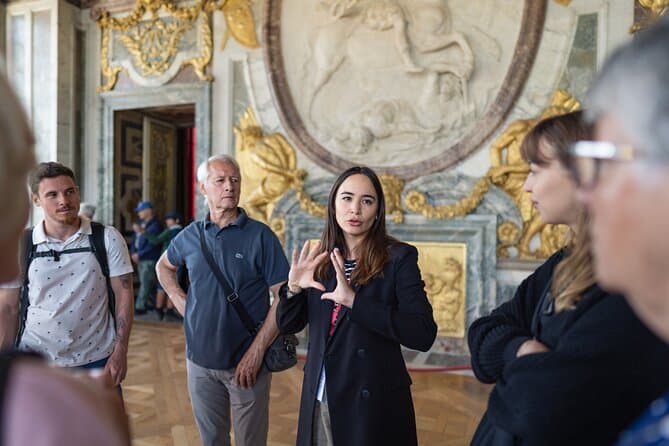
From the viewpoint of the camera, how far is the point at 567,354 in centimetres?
112

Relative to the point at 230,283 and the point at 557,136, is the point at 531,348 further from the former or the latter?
the point at 230,283

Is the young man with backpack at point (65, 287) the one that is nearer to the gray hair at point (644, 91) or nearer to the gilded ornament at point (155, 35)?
the gray hair at point (644, 91)

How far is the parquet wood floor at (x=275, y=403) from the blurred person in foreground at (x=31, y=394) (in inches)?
121

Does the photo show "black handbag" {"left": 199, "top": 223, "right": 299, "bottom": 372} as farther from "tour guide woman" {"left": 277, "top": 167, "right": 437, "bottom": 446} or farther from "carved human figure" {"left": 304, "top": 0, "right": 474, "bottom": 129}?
"carved human figure" {"left": 304, "top": 0, "right": 474, "bottom": 129}

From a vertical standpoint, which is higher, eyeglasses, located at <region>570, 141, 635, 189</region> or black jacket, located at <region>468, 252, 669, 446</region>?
eyeglasses, located at <region>570, 141, 635, 189</region>

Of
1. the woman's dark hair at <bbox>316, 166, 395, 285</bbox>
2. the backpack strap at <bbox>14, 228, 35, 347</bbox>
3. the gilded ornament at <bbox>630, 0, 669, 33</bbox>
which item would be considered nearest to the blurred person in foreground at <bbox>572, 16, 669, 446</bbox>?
the woman's dark hair at <bbox>316, 166, 395, 285</bbox>

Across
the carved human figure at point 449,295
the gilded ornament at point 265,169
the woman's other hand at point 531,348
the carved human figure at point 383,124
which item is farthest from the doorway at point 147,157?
the woman's other hand at point 531,348

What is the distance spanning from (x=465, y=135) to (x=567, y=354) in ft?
16.0

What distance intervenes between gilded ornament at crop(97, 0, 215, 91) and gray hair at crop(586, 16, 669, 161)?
22.1 feet

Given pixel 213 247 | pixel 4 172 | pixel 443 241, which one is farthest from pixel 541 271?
pixel 443 241

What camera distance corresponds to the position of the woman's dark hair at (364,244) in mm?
2111

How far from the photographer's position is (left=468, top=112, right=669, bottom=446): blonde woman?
1.07m

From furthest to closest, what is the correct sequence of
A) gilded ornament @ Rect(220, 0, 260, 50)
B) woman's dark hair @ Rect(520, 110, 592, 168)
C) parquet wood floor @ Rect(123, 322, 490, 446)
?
1. gilded ornament @ Rect(220, 0, 260, 50)
2. parquet wood floor @ Rect(123, 322, 490, 446)
3. woman's dark hair @ Rect(520, 110, 592, 168)

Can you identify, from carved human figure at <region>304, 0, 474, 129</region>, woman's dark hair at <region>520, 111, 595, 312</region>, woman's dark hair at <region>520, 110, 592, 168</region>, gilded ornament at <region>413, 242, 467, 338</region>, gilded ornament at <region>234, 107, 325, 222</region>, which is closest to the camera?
woman's dark hair at <region>520, 111, 595, 312</region>
